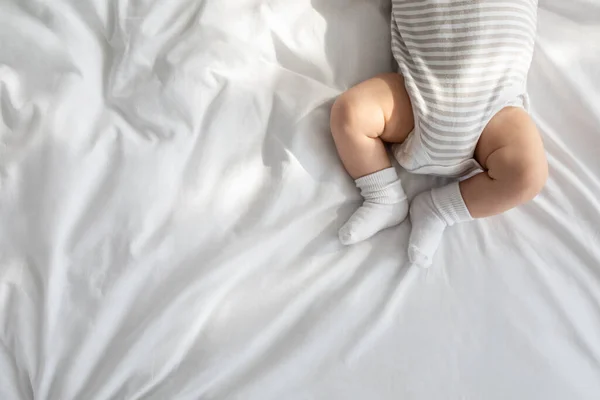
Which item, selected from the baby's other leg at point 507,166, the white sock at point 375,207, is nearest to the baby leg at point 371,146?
the white sock at point 375,207

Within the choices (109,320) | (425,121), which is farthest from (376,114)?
(109,320)

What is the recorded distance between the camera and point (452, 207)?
0.81 metres

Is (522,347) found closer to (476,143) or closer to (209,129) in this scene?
(476,143)

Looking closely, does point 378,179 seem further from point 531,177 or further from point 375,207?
point 531,177

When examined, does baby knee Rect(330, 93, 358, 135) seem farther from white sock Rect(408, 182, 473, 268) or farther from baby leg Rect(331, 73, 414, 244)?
white sock Rect(408, 182, 473, 268)

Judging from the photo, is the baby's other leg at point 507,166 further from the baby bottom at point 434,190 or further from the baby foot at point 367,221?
Result: the baby foot at point 367,221

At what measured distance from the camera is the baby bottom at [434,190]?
0.78m

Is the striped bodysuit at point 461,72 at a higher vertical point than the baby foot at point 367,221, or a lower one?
higher

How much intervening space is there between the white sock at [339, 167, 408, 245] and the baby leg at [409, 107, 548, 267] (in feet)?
0.15

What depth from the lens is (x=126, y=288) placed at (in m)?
0.74

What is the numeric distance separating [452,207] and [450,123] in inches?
5.0

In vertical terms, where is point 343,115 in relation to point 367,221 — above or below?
above

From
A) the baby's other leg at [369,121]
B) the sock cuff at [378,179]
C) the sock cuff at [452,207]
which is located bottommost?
the sock cuff at [452,207]

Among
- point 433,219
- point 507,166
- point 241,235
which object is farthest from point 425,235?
point 241,235
